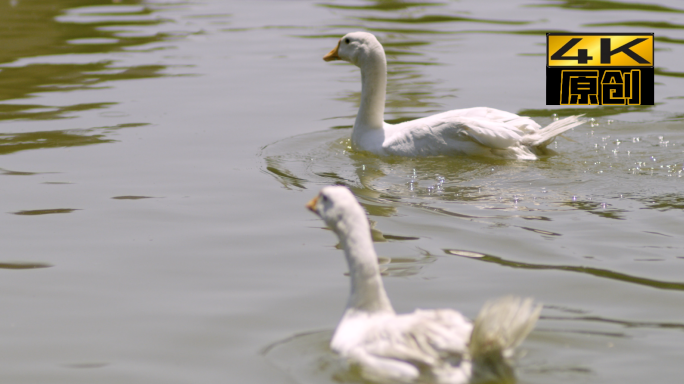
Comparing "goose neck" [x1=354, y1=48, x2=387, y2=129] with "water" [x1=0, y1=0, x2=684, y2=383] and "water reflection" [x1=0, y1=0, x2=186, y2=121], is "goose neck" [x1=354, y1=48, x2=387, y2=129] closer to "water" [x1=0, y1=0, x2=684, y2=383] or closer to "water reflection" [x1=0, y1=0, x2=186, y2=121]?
"water" [x1=0, y1=0, x2=684, y2=383]

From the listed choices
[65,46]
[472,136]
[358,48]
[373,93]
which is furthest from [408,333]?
[65,46]

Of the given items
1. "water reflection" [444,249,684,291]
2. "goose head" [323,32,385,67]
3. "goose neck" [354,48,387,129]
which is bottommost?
"water reflection" [444,249,684,291]

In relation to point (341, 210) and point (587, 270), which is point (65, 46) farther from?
point (341, 210)

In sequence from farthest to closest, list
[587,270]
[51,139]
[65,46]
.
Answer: [65,46], [51,139], [587,270]

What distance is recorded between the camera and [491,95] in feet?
39.6

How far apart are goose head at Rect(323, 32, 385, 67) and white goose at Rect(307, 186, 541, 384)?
5.34 metres

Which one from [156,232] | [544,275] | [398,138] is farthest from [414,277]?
[398,138]

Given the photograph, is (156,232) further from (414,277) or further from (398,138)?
(398,138)

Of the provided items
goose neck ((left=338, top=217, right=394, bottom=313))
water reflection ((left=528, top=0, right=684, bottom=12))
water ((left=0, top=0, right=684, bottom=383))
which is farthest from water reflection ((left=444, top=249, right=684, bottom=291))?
water reflection ((left=528, top=0, right=684, bottom=12))

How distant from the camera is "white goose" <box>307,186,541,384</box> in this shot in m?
3.83

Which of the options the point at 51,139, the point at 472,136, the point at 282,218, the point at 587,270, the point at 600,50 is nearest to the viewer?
the point at 587,270

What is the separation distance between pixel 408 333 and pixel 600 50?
31.0ft

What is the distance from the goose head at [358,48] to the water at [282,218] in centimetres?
95

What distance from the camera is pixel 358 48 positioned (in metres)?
9.77
